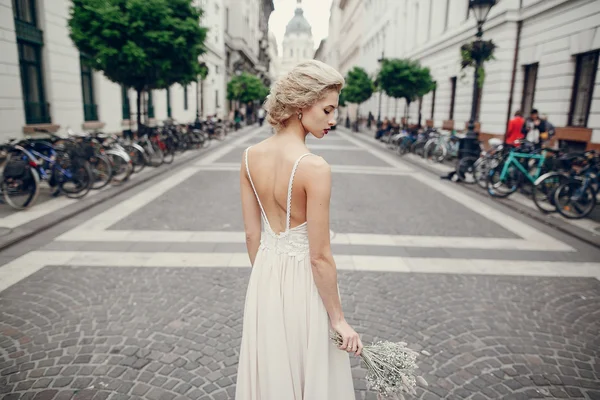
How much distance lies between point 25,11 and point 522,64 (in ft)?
51.4

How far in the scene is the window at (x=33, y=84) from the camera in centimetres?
1117

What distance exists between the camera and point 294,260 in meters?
1.79

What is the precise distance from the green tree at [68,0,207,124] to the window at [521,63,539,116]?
11249 millimetres

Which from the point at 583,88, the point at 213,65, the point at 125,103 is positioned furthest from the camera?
the point at 213,65

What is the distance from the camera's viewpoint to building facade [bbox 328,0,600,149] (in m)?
12.2

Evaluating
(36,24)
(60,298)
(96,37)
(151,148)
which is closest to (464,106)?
(151,148)

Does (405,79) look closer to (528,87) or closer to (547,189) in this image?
(528,87)

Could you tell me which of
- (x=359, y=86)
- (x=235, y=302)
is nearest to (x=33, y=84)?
(x=235, y=302)

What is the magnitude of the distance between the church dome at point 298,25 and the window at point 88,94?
15418cm

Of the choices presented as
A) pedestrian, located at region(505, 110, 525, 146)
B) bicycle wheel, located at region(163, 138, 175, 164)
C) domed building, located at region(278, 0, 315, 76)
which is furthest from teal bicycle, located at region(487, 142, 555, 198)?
domed building, located at region(278, 0, 315, 76)

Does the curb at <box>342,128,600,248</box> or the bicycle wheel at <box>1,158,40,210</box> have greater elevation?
the bicycle wheel at <box>1,158,40,210</box>

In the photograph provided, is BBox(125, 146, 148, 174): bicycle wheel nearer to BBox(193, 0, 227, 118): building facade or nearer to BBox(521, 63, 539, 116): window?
BBox(521, 63, 539, 116): window

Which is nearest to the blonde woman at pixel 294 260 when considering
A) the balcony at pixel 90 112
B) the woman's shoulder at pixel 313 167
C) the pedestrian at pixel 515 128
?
the woman's shoulder at pixel 313 167

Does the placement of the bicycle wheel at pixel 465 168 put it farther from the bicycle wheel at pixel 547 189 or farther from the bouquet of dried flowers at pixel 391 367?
the bouquet of dried flowers at pixel 391 367
